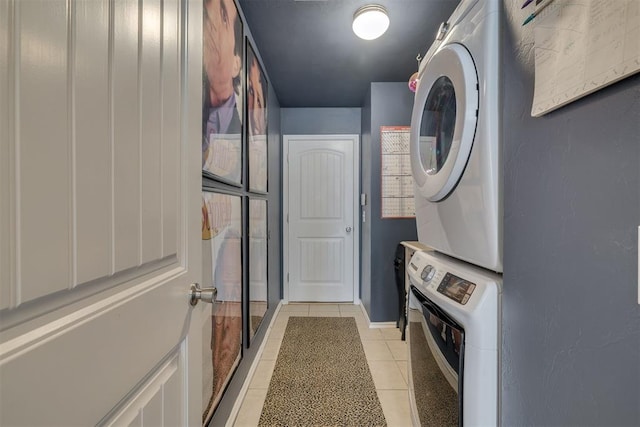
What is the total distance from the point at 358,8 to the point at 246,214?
4.71ft

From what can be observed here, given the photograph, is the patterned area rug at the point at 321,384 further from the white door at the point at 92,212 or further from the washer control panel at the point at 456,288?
the white door at the point at 92,212

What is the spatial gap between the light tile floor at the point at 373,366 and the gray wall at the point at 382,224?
0.85 ft

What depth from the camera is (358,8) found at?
1765 millimetres

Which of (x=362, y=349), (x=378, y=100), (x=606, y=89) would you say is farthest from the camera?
(x=378, y=100)

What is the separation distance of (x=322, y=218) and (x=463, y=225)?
8.76ft

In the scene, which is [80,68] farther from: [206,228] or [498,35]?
[498,35]

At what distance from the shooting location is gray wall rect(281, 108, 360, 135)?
355 cm

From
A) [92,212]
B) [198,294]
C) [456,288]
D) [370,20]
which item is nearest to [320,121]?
[370,20]

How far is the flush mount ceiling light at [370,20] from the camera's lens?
171cm

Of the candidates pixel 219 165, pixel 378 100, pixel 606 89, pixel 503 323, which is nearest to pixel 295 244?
pixel 378 100

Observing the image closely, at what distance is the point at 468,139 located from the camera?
903 millimetres

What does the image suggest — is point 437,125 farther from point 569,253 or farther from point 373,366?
point 373,366

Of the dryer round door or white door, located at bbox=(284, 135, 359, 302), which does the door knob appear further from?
white door, located at bbox=(284, 135, 359, 302)

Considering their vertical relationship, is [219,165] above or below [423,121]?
below
